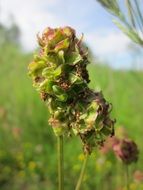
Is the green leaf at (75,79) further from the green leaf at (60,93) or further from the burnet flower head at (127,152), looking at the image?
the burnet flower head at (127,152)

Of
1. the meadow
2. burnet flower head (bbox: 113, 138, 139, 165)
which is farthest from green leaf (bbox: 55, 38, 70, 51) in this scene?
the meadow

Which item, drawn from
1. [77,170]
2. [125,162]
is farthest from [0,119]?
[125,162]

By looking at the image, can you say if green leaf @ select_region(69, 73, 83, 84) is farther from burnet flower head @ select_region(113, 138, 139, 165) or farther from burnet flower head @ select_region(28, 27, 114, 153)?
burnet flower head @ select_region(113, 138, 139, 165)

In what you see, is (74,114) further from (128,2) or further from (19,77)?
(19,77)

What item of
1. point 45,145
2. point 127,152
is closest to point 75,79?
point 127,152

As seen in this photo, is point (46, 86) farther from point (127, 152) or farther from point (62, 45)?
point (127, 152)

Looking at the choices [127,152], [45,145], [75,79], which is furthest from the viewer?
[45,145]

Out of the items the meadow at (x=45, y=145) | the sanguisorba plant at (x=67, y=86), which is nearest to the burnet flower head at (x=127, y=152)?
the sanguisorba plant at (x=67, y=86)
